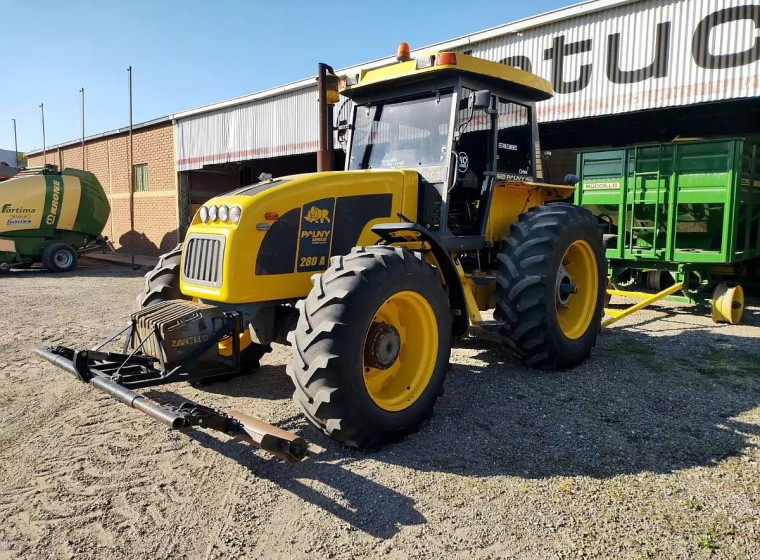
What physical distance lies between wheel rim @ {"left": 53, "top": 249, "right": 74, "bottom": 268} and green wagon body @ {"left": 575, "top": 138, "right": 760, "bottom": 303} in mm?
13179

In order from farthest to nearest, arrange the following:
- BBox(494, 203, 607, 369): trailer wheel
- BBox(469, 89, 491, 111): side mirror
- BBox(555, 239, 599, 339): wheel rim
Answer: BBox(555, 239, 599, 339): wheel rim, BBox(494, 203, 607, 369): trailer wheel, BBox(469, 89, 491, 111): side mirror

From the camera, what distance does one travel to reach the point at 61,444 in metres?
3.82

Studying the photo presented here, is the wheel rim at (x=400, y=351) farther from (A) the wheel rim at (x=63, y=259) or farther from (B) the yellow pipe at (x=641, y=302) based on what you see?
(A) the wheel rim at (x=63, y=259)

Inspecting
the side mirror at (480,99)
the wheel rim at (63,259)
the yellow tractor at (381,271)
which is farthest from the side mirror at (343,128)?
the wheel rim at (63,259)

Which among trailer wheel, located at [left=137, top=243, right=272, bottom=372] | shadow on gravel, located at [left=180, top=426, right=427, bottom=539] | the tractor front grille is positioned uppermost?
the tractor front grille

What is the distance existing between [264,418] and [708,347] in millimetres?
4956

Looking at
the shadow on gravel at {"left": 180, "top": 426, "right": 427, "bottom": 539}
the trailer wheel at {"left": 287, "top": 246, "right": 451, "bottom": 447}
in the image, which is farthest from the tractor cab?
the shadow on gravel at {"left": 180, "top": 426, "right": 427, "bottom": 539}

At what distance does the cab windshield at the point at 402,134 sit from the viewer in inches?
190

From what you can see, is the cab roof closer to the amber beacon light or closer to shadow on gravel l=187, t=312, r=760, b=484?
the amber beacon light

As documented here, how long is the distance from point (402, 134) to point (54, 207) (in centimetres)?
1330

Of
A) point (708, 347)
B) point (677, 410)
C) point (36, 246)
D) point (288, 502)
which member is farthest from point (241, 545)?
point (36, 246)

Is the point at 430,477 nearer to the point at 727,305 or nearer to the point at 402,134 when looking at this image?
the point at 402,134

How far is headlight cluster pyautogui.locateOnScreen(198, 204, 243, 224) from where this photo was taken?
3984 millimetres

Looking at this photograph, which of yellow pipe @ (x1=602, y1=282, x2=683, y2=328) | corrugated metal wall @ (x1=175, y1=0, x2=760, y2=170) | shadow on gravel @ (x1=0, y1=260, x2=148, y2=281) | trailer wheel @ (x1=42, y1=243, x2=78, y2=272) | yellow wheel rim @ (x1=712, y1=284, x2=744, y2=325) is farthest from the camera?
trailer wheel @ (x1=42, y1=243, x2=78, y2=272)
